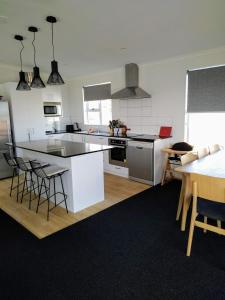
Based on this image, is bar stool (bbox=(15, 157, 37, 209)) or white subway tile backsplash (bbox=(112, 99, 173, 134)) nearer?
bar stool (bbox=(15, 157, 37, 209))

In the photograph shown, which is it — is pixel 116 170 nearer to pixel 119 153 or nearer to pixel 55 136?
pixel 119 153

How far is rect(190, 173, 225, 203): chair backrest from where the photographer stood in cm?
185

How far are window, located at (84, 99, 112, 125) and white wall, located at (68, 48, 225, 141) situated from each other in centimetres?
33

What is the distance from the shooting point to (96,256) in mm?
2129

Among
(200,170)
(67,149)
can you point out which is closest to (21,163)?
(67,149)

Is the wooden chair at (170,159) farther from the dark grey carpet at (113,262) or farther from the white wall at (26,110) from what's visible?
the white wall at (26,110)

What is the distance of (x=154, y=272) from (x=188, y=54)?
3.67 meters

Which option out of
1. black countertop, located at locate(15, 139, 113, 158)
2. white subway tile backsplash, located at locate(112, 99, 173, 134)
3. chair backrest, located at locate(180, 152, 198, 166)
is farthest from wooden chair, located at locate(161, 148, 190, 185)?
black countertop, located at locate(15, 139, 113, 158)

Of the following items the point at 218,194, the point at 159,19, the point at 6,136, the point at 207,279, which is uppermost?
the point at 159,19

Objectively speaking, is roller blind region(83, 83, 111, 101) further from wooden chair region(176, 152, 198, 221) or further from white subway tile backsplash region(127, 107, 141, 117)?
wooden chair region(176, 152, 198, 221)

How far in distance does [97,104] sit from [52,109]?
1.27 metres

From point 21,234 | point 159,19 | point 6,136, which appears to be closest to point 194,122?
point 159,19

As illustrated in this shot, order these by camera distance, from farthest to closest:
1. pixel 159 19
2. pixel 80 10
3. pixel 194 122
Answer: pixel 194 122 < pixel 159 19 < pixel 80 10

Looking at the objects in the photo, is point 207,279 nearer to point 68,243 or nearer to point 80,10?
point 68,243
